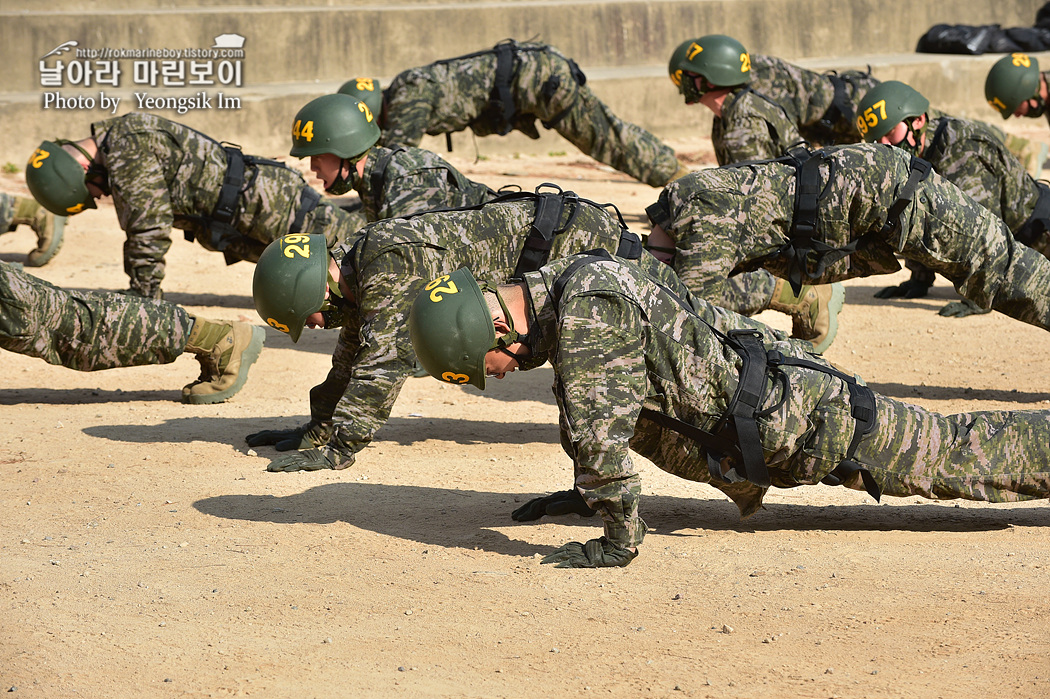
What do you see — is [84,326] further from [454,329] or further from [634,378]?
[634,378]

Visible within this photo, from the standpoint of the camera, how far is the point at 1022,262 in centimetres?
623

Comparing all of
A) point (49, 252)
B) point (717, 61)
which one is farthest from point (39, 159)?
point (717, 61)

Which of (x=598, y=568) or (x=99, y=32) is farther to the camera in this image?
(x=99, y=32)

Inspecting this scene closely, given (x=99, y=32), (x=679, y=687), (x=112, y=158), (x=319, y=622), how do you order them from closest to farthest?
(x=679, y=687) < (x=319, y=622) < (x=112, y=158) < (x=99, y=32)

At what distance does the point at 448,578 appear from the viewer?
14.5 feet

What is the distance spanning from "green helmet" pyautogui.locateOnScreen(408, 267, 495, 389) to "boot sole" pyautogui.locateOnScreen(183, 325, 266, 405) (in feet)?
10.5

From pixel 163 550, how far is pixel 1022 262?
4.45 m

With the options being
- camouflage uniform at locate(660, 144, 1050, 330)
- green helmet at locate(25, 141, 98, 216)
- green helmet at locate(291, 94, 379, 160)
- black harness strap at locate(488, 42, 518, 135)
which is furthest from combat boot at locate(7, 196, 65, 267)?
camouflage uniform at locate(660, 144, 1050, 330)

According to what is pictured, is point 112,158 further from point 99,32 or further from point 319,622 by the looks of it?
point 99,32

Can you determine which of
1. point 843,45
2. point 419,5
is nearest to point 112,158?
point 419,5

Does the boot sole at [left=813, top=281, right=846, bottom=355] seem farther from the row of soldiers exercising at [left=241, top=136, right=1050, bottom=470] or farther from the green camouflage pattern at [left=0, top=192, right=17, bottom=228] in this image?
the green camouflage pattern at [left=0, top=192, right=17, bottom=228]

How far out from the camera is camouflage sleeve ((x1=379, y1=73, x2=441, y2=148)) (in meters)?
9.92

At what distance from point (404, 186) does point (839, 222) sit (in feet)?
7.98

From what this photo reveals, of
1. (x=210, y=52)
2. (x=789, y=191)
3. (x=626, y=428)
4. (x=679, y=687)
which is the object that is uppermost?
(x=210, y=52)
